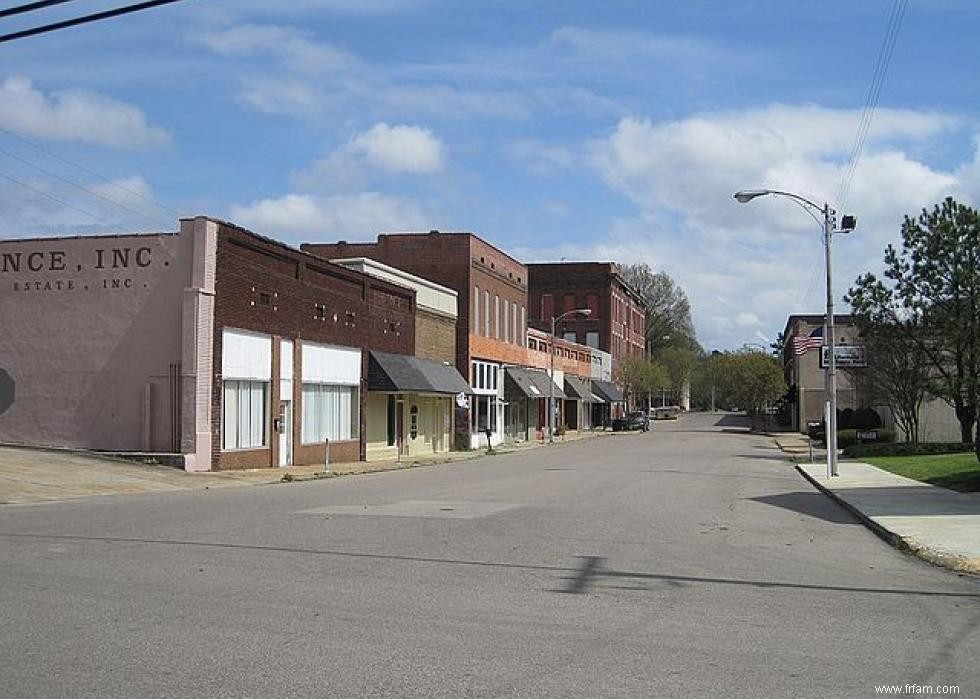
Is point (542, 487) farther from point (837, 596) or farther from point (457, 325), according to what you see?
point (457, 325)

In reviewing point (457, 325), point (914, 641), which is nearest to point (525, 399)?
point (457, 325)

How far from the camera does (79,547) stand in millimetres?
13281

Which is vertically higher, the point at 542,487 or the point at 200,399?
the point at 200,399

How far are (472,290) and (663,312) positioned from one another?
86.9 m

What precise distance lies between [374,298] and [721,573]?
3029 cm

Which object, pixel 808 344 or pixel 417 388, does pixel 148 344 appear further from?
pixel 808 344

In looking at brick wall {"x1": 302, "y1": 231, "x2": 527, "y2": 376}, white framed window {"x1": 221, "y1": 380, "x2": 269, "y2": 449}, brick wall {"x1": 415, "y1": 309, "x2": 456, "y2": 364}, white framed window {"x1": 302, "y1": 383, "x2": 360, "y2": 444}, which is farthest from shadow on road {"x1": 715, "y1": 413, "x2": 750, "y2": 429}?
white framed window {"x1": 221, "y1": 380, "x2": 269, "y2": 449}

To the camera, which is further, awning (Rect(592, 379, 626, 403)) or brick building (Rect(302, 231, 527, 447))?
awning (Rect(592, 379, 626, 403))

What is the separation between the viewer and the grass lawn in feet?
80.9

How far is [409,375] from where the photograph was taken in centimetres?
4294

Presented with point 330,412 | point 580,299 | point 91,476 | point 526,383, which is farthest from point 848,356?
point 580,299

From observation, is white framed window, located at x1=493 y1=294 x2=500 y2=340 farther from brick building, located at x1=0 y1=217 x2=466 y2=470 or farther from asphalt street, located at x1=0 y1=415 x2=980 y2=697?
asphalt street, located at x1=0 y1=415 x2=980 y2=697

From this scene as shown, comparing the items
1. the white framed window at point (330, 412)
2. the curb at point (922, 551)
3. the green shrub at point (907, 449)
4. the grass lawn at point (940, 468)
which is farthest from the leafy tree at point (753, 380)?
the curb at point (922, 551)

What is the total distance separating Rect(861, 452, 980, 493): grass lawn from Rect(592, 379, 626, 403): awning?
50415 millimetres
